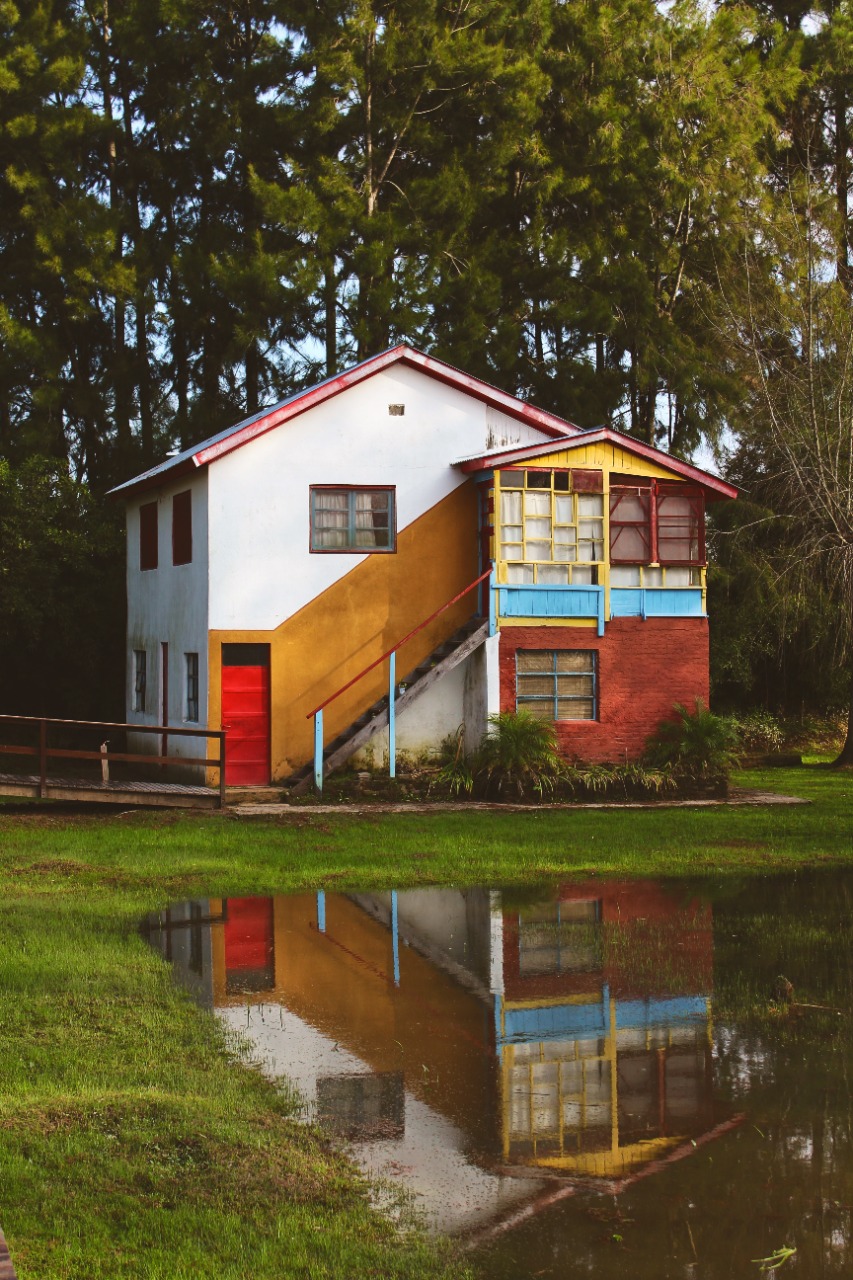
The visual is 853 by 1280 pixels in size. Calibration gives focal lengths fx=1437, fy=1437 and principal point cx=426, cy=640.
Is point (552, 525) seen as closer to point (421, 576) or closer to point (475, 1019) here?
point (421, 576)

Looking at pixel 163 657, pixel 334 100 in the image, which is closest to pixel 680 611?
pixel 163 657

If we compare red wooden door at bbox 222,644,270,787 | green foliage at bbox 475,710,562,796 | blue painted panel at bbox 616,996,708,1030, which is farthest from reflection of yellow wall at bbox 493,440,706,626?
blue painted panel at bbox 616,996,708,1030

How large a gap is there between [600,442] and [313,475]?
17.7ft

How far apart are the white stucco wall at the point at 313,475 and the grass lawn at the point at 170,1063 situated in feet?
23.3

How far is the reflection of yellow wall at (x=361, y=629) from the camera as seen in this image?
2619 cm

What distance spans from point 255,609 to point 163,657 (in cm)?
371

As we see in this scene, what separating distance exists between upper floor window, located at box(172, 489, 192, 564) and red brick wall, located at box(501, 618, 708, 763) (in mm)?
6341

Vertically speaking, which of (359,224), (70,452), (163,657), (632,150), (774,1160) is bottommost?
(774,1160)

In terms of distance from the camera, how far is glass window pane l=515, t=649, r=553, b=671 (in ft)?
87.5

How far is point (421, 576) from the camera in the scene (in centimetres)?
2733

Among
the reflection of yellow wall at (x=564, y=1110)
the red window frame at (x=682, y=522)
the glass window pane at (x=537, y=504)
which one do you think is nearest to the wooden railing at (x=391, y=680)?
the glass window pane at (x=537, y=504)

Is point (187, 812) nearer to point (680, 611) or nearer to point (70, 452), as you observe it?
point (680, 611)

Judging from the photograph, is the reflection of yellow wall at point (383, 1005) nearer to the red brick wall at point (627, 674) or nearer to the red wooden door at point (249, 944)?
the red wooden door at point (249, 944)

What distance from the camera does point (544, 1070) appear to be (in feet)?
29.6
